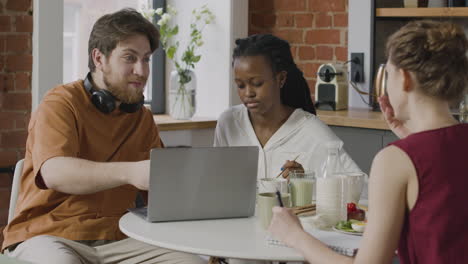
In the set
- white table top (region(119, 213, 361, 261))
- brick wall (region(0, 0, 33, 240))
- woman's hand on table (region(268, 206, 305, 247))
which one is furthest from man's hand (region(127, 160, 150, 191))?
brick wall (region(0, 0, 33, 240))

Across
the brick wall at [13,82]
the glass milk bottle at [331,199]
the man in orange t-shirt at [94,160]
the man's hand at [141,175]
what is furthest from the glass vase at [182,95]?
the glass milk bottle at [331,199]

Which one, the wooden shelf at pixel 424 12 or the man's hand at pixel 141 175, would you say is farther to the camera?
the wooden shelf at pixel 424 12

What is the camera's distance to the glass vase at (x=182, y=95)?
3977 mm

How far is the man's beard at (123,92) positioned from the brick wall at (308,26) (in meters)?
2.08

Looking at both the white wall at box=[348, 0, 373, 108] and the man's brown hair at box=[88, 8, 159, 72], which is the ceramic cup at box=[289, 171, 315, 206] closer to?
the man's brown hair at box=[88, 8, 159, 72]

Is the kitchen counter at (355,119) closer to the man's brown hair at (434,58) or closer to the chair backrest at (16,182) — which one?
the chair backrest at (16,182)

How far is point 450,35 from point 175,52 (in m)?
2.79

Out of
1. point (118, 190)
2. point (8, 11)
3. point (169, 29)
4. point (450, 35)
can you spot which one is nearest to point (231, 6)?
point (169, 29)

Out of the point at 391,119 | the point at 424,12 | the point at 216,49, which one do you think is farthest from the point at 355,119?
the point at 391,119

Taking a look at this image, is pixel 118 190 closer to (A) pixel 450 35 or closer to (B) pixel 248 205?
(B) pixel 248 205

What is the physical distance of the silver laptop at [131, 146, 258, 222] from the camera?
192cm

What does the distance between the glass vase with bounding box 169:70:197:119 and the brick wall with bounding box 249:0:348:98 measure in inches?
29.1

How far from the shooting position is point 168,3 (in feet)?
14.2

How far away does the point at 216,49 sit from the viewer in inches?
167
